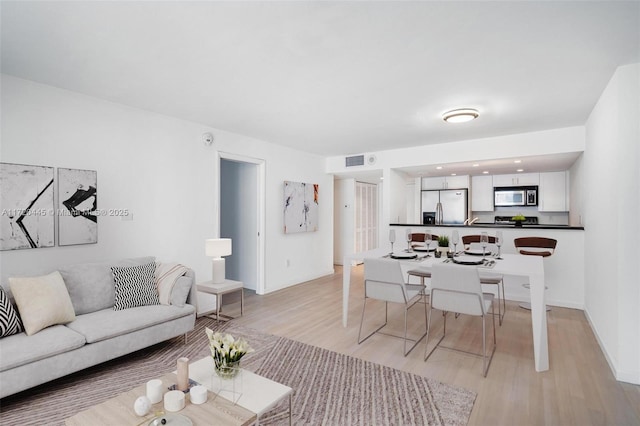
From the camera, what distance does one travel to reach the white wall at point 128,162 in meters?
2.84

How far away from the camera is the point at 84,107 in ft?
10.5

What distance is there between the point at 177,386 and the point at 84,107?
9.59ft

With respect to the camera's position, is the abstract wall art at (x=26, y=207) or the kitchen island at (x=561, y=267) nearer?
the abstract wall art at (x=26, y=207)

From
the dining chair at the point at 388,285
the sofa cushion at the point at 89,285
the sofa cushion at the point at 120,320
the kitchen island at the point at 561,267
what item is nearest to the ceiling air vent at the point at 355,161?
the kitchen island at the point at 561,267

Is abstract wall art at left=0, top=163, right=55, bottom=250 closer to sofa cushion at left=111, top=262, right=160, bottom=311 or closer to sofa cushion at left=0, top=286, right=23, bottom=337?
sofa cushion at left=0, top=286, right=23, bottom=337

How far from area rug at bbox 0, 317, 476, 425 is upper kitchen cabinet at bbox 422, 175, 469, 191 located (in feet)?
17.3

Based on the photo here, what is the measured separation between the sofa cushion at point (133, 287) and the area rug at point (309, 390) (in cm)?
48

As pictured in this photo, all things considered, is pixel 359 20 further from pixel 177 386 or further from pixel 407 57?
pixel 177 386

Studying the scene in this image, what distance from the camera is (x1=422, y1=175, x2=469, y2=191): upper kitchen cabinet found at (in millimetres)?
7020

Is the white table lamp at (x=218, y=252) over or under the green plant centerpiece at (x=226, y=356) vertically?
over

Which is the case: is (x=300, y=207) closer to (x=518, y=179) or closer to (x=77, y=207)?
(x=77, y=207)

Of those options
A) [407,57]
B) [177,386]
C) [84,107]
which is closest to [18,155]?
[84,107]

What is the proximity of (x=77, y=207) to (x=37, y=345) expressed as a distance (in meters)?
1.39

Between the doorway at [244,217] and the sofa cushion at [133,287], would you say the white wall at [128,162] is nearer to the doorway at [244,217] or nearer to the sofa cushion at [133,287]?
the doorway at [244,217]
